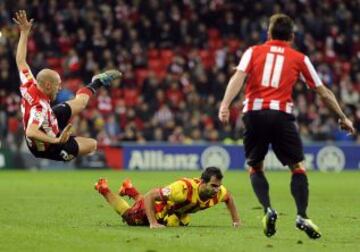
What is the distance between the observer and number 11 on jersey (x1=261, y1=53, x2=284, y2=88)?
1027 centimetres

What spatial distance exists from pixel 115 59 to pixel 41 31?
2.50 metres

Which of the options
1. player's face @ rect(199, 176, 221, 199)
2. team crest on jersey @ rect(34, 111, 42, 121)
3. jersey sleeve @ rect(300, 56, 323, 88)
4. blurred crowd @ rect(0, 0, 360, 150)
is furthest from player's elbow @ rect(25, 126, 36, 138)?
blurred crowd @ rect(0, 0, 360, 150)

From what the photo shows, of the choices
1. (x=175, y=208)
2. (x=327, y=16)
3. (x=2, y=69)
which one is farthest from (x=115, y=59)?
(x=175, y=208)

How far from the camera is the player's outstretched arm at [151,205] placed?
1158 cm

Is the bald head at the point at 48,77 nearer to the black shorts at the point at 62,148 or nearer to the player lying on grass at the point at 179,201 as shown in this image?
the black shorts at the point at 62,148

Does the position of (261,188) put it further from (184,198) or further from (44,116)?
(44,116)

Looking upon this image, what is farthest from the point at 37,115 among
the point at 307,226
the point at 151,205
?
the point at 307,226

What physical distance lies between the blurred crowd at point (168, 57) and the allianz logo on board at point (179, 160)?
48cm

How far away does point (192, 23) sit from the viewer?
33844 mm

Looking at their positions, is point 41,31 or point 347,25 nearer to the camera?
point 41,31

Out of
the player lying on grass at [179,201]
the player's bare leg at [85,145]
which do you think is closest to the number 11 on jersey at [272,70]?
the player lying on grass at [179,201]

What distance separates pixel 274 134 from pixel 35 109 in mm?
3595

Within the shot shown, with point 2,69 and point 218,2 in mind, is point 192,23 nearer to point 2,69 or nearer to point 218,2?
point 218,2

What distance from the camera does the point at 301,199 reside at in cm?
1026
